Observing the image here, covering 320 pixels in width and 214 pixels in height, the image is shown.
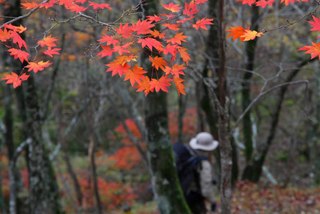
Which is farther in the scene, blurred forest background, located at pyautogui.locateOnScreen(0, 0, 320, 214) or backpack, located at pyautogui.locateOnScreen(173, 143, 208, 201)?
blurred forest background, located at pyautogui.locateOnScreen(0, 0, 320, 214)

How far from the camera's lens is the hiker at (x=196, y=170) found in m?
5.45

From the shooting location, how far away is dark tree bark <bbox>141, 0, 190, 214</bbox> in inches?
211

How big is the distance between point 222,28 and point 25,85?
413 centimetres

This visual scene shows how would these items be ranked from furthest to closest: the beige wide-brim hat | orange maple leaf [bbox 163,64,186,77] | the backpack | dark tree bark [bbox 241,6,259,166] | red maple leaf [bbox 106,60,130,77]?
1. dark tree bark [bbox 241,6,259,166]
2. the beige wide-brim hat
3. the backpack
4. orange maple leaf [bbox 163,64,186,77]
5. red maple leaf [bbox 106,60,130,77]

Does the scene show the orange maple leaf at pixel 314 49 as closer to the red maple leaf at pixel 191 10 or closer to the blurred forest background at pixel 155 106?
the blurred forest background at pixel 155 106

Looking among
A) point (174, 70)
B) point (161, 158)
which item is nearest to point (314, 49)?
point (174, 70)

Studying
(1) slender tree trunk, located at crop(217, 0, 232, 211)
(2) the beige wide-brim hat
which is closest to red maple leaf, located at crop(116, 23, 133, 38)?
(1) slender tree trunk, located at crop(217, 0, 232, 211)

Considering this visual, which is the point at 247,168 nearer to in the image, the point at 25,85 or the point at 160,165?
the point at 160,165

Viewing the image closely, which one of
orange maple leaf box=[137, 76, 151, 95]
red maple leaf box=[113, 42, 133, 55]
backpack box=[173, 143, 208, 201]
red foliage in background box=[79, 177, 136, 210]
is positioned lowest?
red foliage in background box=[79, 177, 136, 210]

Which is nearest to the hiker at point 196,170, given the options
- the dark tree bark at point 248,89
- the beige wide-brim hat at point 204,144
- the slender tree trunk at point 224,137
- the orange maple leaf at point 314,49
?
the beige wide-brim hat at point 204,144

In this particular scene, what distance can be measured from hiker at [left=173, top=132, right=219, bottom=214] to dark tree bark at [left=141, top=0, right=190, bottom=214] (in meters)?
→ 0.32

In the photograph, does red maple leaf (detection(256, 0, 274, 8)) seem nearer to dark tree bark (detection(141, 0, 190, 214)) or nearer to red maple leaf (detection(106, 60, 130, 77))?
red maple leaf (detection(106, 60, 130, 77))

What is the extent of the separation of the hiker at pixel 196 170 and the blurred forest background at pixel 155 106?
666 mm

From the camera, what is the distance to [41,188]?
6.93m
